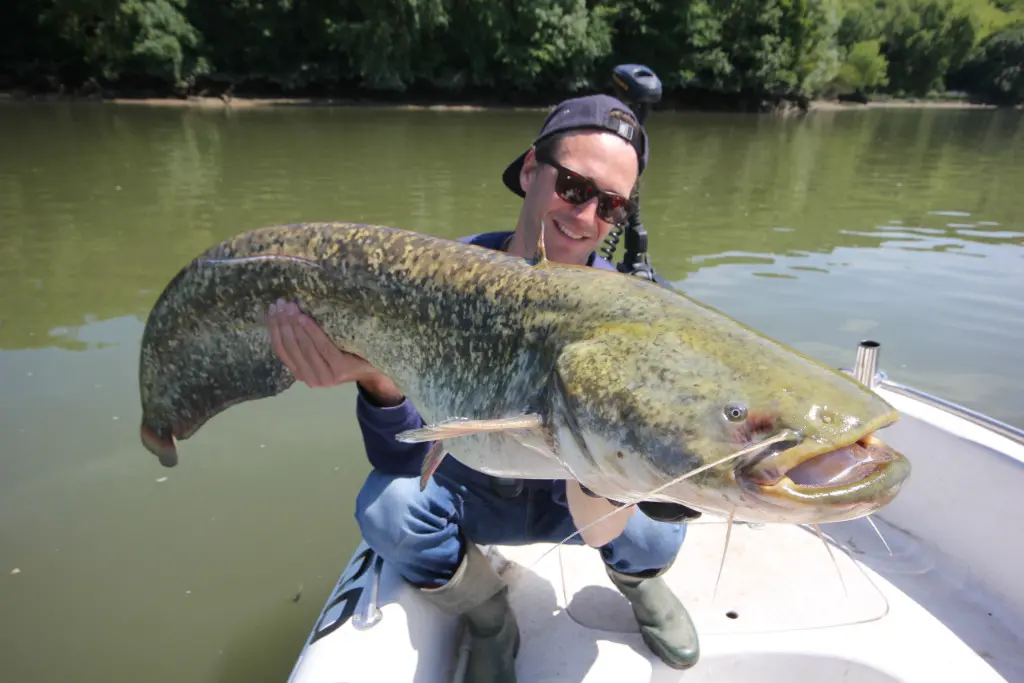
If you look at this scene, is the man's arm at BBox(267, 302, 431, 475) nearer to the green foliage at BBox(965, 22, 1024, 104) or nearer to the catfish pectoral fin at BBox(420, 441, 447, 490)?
the catfish pectoral fin at BBox(420, 441, 447, 490)

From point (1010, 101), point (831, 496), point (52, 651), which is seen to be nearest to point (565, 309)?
point (831, 496)

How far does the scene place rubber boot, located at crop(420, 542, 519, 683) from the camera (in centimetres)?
238

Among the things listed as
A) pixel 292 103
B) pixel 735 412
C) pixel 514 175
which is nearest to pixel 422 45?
pixel 292 103

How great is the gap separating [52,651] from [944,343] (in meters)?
7.74

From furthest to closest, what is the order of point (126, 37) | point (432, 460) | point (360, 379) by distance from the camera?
point (126, 37)
point (360, 379)
point (432, 460)

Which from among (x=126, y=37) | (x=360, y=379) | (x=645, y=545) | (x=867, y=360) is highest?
(x=126, y=37)

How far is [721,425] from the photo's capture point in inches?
48.7

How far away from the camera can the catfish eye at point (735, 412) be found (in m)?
1.23

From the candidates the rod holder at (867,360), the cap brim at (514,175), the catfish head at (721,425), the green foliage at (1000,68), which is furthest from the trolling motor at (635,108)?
the green foliage at (1000,68)

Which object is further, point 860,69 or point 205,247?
point 860,69

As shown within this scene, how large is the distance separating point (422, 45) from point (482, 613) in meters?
39.4

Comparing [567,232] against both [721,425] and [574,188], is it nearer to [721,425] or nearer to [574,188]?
[574,188]

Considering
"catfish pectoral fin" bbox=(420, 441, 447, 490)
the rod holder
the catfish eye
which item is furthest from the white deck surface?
the catfish eye

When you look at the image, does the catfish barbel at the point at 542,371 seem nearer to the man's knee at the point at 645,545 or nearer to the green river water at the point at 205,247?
the man's knee at the point at 645,545
